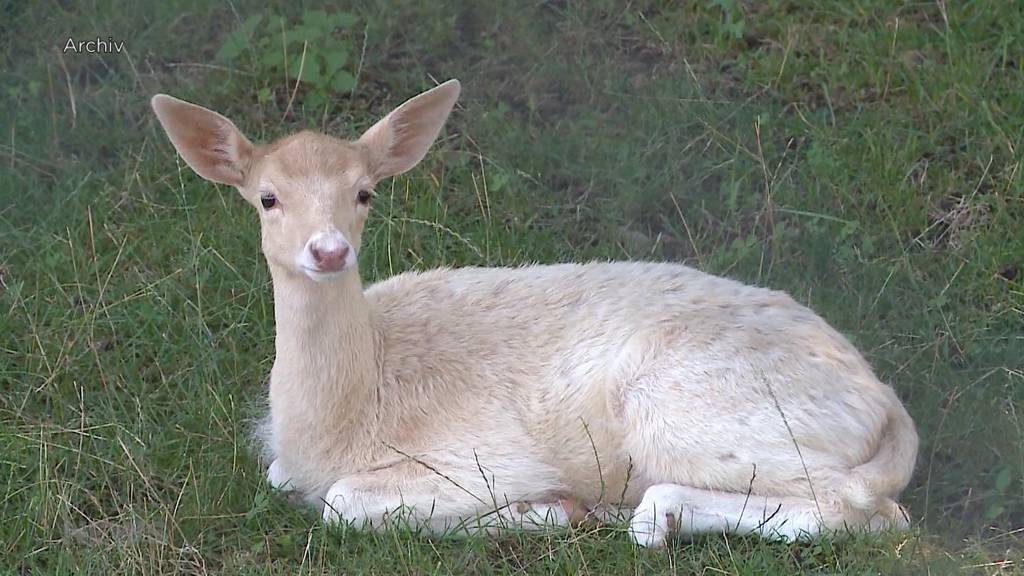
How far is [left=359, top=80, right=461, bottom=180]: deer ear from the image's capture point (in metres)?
5.90

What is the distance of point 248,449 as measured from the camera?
20.1ft

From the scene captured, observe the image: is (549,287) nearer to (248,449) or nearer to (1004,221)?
(248,449)

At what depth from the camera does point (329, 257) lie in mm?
5207

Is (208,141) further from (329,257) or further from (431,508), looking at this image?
(431,508)

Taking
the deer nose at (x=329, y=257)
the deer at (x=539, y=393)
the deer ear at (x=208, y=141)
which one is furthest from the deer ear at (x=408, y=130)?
the deer nose at (x=329, y=257)

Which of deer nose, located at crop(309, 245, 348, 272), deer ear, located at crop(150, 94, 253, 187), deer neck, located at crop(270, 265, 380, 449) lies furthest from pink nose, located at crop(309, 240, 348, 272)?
deer ear, located at crop(150, 94, 253, 187)

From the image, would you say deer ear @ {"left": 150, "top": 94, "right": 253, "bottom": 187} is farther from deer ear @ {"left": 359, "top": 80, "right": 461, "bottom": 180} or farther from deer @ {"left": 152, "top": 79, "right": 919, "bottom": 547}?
deer ear @ {"left": 359, "top": 80, "right": 461, "bottom": 180}

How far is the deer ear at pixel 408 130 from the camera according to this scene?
5898mm

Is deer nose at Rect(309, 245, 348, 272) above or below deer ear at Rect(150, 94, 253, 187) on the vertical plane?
below

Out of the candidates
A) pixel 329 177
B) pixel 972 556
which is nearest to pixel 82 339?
pixel 329 177

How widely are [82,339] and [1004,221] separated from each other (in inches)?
154

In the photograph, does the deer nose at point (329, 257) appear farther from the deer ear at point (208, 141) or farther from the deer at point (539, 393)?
the deer ear at point (208, 141)

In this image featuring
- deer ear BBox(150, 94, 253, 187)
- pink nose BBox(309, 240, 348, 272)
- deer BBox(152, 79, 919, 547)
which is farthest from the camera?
deer ear BBox(150, 94, 253, 187)

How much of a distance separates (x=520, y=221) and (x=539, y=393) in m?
1.75
